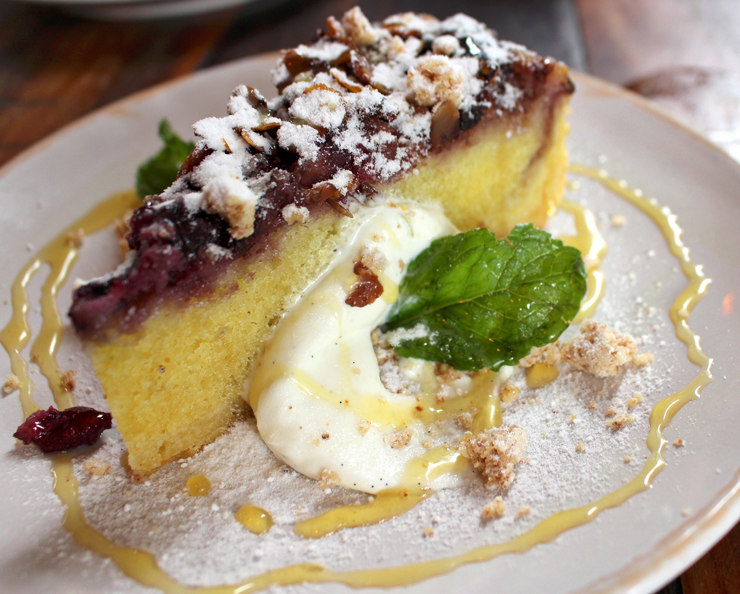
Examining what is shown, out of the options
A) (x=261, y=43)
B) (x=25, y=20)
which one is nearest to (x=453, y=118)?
(x=261, y=43)

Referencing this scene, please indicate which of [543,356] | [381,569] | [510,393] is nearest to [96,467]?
[381,569]

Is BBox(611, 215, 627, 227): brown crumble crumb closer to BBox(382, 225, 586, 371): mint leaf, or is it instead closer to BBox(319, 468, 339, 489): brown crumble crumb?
BBox(382, 225, 586, 371): mint leaf

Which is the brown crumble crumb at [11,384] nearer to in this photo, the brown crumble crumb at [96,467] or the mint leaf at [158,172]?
the brown crumble crumb at [96,467]

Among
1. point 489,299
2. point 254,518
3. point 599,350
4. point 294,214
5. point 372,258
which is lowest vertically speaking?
point 254,518

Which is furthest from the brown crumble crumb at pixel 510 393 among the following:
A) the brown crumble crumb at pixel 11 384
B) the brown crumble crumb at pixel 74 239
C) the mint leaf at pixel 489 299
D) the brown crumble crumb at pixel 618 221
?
the brown crumble crumb at pixel 74 239

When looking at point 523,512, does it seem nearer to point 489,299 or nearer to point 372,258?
point 489,299

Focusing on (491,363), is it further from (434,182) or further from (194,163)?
(194,163)
